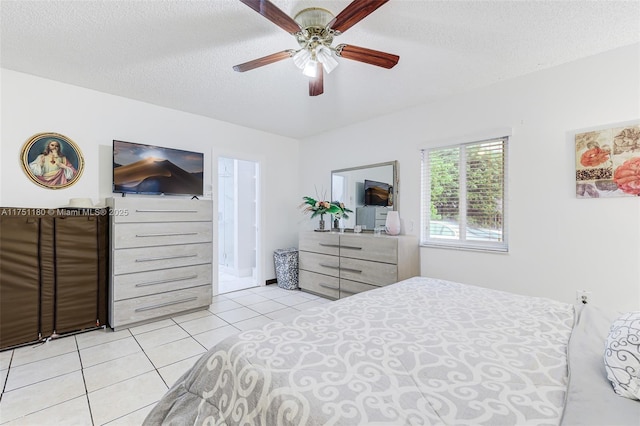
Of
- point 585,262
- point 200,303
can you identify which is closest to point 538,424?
point 585,262

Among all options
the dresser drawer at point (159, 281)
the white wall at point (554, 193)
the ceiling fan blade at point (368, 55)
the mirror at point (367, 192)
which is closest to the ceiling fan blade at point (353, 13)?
the ceiling fan blade at point (368, 55)

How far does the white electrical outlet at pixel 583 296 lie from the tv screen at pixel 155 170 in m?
3.99

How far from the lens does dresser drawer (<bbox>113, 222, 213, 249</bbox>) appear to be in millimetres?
2748

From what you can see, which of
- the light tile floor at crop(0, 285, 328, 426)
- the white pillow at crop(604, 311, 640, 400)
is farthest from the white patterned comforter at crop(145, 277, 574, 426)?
the light tile floor at crop(0, 285, 328, 426)

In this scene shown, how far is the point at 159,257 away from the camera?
2.98 m

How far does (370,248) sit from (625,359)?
2506 millimetres

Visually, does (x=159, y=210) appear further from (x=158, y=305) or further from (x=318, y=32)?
(x=318, y=32)

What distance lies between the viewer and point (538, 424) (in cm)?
69

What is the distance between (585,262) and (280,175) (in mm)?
3836

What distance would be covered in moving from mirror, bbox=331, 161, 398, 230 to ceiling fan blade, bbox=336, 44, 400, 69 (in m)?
1.78

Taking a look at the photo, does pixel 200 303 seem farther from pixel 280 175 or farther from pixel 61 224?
pixel 280 175

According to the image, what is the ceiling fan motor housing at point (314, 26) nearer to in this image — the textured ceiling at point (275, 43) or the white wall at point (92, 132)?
the textured ceiling at point (275, 43)

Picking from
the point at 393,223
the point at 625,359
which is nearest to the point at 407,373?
the point at 625,359

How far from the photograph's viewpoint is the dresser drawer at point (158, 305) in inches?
107
